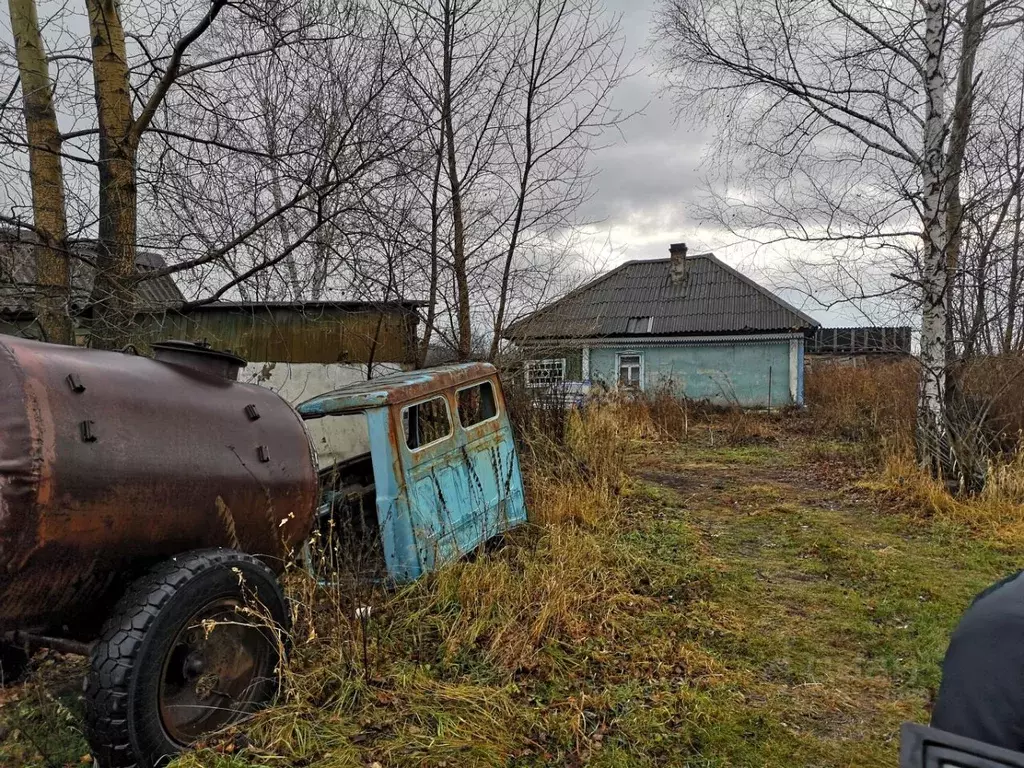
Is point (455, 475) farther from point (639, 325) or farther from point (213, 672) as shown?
point (639, 325)

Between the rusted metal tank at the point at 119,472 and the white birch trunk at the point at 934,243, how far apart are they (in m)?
7.97

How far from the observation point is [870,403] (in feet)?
42.4

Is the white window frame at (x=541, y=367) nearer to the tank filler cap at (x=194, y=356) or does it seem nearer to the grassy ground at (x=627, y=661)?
the grassy ground at (x=627, y=661)

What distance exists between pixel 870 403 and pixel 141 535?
13520mm

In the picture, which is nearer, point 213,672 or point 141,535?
point 141,535

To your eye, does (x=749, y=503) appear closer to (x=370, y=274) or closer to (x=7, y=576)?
(x=370, y=274)

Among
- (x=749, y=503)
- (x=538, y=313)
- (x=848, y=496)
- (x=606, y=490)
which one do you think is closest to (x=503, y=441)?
(x=606, y=490)

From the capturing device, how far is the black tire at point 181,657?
2.53m

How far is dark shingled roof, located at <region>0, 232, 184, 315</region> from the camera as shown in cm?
477

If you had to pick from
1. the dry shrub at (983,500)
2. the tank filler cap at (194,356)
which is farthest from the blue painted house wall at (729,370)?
the tank filler cap at (194,356)

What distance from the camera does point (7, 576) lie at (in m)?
2.46

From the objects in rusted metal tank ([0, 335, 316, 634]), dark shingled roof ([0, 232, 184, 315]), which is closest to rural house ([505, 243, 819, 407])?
dark shingled roof ([0, 232, 184, 315])

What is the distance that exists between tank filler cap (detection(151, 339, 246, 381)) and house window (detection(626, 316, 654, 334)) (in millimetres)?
18561

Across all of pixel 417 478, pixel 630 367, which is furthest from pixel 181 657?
pixel 630 367
